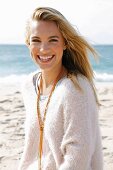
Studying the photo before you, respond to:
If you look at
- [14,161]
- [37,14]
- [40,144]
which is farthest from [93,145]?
[14,161]

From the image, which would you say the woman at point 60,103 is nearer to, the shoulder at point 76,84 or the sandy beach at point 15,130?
the shoulder at point 76,84

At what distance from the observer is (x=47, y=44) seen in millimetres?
2195

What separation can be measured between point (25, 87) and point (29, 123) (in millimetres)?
281

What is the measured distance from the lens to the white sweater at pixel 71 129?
2.03 meters

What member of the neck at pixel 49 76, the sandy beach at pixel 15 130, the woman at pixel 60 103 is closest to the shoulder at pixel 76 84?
the woman at pixel 60 103

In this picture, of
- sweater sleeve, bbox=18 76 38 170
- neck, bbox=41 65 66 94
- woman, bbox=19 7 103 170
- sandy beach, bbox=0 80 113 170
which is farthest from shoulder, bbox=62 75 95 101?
sandy beach, bbox=0 80 113 170

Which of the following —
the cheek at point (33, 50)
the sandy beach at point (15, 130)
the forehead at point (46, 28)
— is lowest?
the sandy beach at point (15, 130)

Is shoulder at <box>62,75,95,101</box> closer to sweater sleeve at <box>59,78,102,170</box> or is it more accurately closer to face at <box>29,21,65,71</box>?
sweater sleeve at <box>59,78,102,170</box>

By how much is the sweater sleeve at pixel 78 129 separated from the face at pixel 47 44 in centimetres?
24

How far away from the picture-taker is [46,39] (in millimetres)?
2186

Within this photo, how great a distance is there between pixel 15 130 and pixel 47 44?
3371 millimetres

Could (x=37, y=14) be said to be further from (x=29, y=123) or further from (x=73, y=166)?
(x=73, y=166)

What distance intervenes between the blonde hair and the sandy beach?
6.50 feet

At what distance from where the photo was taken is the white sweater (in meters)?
2.03
